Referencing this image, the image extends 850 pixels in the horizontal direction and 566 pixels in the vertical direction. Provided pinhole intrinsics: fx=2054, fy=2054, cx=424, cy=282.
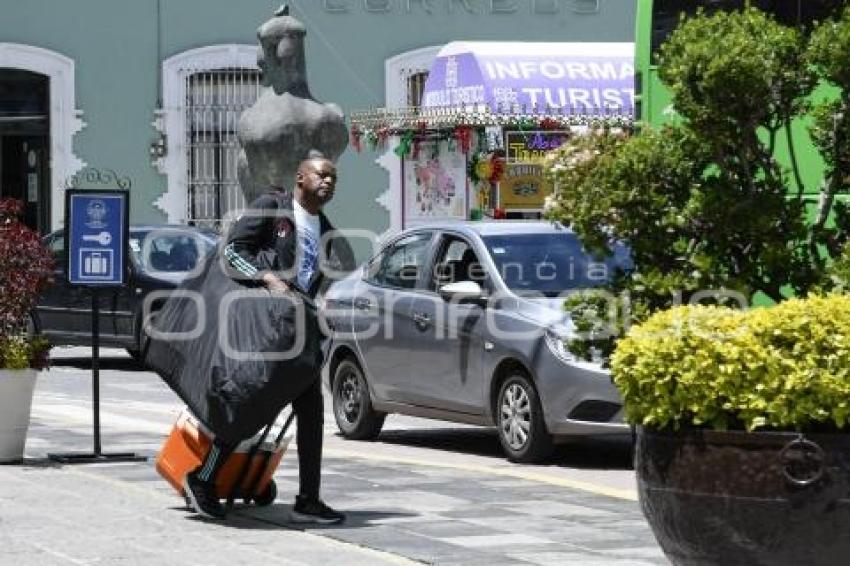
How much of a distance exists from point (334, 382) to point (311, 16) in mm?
18075

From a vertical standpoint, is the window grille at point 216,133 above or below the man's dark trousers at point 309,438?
above

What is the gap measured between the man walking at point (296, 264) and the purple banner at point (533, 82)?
15.2 metres

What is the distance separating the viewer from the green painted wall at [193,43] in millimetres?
31516

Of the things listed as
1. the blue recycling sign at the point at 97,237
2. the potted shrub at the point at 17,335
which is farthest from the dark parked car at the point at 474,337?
the potted shrub at the point at 17,335

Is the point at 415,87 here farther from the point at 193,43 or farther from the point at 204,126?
the point at 193,43

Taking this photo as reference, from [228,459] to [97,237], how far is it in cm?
353

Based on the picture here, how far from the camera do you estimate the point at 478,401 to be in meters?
13.6

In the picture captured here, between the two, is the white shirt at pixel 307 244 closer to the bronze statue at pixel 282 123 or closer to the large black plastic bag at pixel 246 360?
the large black plastic bag at pixel 246 360

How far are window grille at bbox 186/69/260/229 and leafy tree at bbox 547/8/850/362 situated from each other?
2490 cm

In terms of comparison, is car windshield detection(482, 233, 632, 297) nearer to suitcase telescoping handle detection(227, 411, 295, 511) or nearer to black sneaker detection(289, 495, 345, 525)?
suitcase telescoping handle detection(227, 411, 295, 511)

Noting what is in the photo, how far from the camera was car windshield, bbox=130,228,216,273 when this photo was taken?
2153cm

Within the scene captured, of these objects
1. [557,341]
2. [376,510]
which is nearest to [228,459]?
[376,510]

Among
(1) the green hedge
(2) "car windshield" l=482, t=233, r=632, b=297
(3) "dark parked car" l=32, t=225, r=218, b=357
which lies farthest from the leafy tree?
(3) "dark parked car" l=32, t=225, r=218, b=357

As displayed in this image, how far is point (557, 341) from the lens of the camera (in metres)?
12.9
